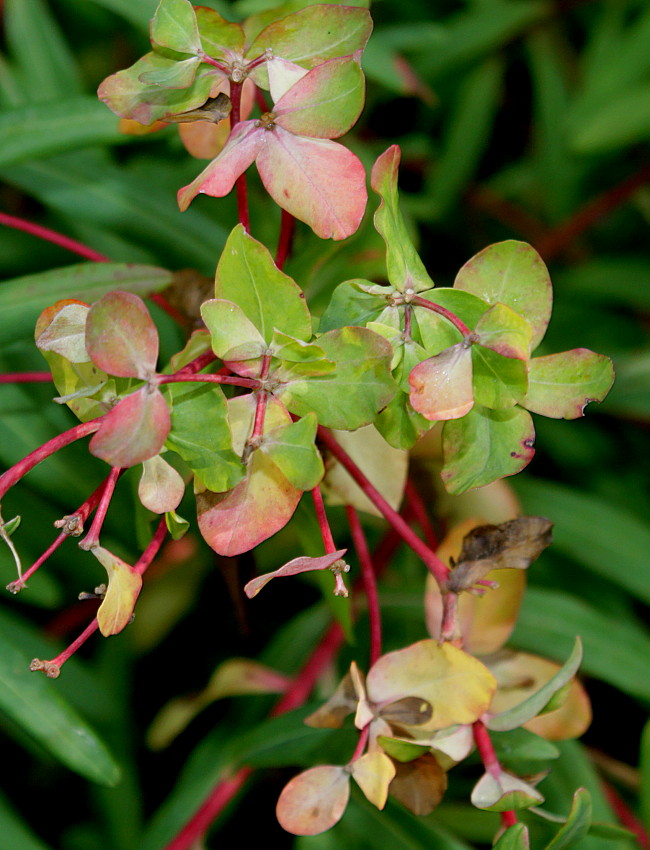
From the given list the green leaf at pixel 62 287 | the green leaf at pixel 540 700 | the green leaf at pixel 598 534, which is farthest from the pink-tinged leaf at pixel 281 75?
the green leaf at pixel 598 534

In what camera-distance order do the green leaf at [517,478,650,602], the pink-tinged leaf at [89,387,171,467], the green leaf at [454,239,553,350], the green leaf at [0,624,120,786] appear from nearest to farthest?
the pink-tinged leaf at [89,387,171,467] < the green leaf at [454,239,553,350] < the green leaf at [0,624,120,786] < the green leaf at [517,478,650,602]

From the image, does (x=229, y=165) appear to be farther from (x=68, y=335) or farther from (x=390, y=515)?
(x=390, y=515)

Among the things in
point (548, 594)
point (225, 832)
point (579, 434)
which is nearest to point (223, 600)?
point (225, 832)

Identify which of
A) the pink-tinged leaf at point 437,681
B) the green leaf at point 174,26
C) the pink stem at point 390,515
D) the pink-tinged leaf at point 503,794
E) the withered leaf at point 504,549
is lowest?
the pink-tinged leaf at point 503,794

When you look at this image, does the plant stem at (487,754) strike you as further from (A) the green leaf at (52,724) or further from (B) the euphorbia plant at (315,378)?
(A) the green leaf at (52,724)

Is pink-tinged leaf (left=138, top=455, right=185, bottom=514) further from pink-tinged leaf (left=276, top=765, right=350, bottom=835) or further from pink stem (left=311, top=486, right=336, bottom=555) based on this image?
pink-tinged leaf (left=276, top=765, right=350, bottom=835)

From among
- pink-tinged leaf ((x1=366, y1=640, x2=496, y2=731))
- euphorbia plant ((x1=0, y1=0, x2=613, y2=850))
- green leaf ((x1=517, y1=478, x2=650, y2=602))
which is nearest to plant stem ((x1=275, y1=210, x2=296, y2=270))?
euphorbia plant ((x1=0, y1=0, x2=613, y2=850))

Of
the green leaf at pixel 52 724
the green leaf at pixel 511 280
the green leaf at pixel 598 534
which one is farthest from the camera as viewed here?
the green leaf at pixel 598 534
